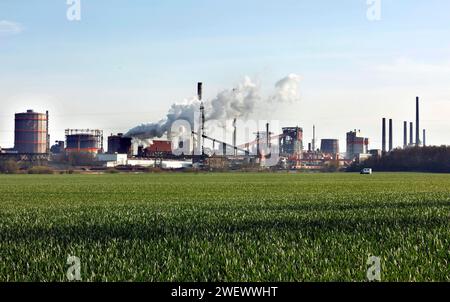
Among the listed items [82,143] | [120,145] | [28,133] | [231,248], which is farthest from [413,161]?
[231,248]

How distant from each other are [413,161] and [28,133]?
272ft

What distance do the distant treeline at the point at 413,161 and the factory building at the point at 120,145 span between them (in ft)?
155

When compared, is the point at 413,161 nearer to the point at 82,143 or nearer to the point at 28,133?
the point at 82,143

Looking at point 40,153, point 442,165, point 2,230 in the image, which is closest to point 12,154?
point 40,153

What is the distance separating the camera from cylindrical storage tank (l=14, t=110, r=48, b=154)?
15312 centimetres

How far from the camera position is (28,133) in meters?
154

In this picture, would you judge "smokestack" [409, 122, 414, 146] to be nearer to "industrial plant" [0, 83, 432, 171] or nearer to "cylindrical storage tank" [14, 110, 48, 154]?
"industrial plant" [0, 83, 432, 171]

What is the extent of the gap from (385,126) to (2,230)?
167830 millimetres

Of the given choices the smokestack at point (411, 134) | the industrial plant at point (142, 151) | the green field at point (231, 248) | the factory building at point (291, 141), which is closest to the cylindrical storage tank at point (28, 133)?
the industrial plant at point (142, 151)

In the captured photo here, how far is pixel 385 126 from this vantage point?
176500 millimetres

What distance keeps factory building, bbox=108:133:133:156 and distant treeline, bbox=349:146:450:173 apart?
47326 millimetres

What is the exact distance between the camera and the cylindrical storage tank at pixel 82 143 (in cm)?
15375
